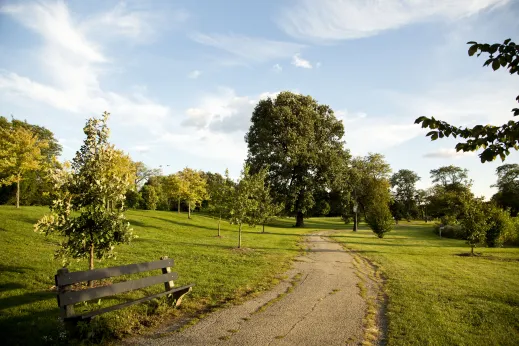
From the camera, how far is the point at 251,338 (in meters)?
5.95

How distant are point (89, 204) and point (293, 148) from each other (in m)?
32.6

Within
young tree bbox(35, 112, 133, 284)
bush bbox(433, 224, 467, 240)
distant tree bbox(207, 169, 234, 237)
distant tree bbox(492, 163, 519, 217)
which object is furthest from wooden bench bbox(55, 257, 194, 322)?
distant tree bbox(492, 163, 519, 217)

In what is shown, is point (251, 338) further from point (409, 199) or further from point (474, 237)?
point (409, 199)

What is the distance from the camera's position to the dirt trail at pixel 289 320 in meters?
5.89

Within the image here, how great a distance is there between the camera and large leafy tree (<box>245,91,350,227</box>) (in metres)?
40.5

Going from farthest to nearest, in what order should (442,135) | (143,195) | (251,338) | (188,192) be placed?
(143,195) < (188,192) < (251,338) < (442,135)

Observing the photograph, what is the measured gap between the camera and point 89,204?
8.40 metres

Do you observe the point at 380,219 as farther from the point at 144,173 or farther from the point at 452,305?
the point at 144,173

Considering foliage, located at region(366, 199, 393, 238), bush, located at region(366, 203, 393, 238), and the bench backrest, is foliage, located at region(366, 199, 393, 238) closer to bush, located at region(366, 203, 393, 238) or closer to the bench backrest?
bush, located at region(366, 203, 393, 238)

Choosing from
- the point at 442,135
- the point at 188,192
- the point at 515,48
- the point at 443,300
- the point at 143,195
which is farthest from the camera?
the point at 143,195

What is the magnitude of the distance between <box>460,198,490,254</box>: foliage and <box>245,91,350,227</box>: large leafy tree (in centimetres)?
1945

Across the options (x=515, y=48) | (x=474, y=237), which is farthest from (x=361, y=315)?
(x=474, y=237)

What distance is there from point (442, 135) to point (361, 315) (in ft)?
17.0

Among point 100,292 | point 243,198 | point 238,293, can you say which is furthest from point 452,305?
point 243,198
